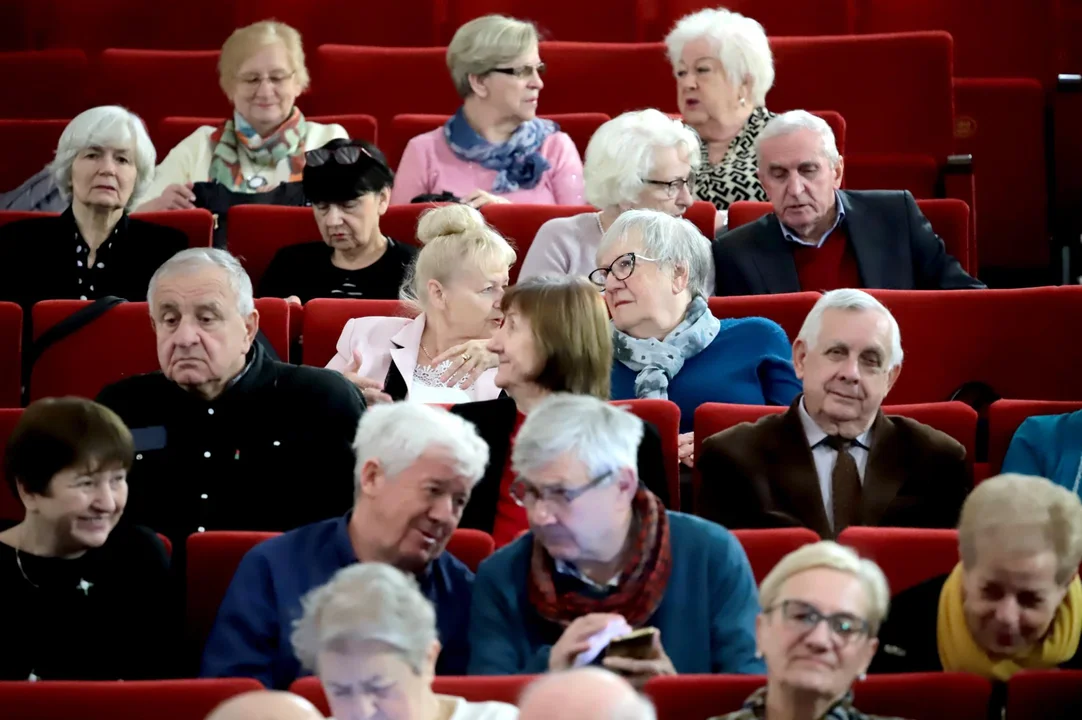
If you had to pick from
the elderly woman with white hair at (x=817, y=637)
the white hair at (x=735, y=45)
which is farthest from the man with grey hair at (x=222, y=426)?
the white hair at (x=735, y=45)

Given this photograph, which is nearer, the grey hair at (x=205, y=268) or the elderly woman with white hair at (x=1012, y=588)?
the elderly woman with white hair at (x=1012, y=588)

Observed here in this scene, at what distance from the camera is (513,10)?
14.0 feet

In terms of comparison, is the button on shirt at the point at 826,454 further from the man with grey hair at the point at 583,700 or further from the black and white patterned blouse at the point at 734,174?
the black and white patterned blouse at the point at 734,174

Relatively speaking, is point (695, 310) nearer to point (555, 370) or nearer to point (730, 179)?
point (555, 370)

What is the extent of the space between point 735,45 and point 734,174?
0.89 ft

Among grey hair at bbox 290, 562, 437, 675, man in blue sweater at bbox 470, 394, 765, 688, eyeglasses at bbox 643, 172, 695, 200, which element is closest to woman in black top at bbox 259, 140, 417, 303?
eyeglasses at bbox 643, 172, 695, 200

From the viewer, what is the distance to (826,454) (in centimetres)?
238

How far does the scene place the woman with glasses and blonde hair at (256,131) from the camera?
364cm

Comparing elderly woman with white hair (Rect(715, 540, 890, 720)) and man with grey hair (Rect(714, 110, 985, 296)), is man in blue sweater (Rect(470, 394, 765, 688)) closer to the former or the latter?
elderly woman with white hair (Rect(715, 540, 890, 720))

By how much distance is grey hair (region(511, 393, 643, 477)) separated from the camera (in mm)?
1926

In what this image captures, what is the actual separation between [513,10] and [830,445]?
7.14 ft

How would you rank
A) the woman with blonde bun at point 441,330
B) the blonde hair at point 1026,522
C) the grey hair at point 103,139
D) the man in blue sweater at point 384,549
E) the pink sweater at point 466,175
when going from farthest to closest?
the pink sweater at point 466,175, the grey hair at point 103,139, the woman with blonde bun at point 441,330, the man in blue sweater at point 384,549, the blonde hair at point 1026,522

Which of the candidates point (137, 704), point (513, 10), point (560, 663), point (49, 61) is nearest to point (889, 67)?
A: point (513, 10)

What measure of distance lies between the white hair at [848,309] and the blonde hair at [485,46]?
53.4 inches
